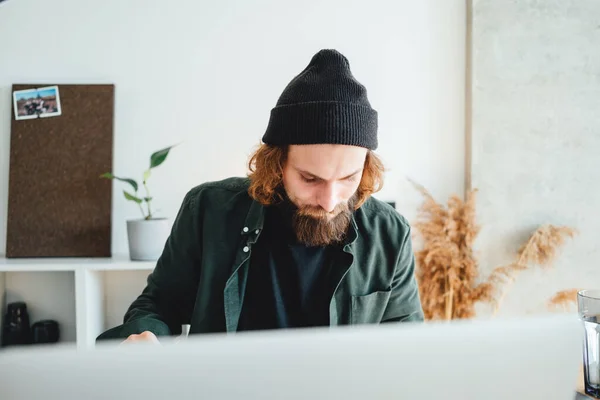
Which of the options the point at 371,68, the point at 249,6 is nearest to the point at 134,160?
the point at 249,6

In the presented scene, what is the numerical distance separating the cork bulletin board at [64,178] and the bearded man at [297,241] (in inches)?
44.8

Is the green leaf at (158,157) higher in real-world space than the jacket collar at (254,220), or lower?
higher

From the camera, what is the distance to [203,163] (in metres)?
2.48

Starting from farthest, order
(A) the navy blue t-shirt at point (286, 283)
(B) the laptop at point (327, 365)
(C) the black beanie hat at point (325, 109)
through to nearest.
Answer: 1. (A) the navy blue t-shirt at point (286, 283)
2. (C) the black beanie hat at point (325, 109)
3. (B) the laptop at point (327, 365)

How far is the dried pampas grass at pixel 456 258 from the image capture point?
8.04 feet

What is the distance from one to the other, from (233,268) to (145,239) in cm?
95

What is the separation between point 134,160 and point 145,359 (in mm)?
2213

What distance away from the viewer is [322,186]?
1.23m

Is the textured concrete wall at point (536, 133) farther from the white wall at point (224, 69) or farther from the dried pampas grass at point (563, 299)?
the white wall at point (224, 69)

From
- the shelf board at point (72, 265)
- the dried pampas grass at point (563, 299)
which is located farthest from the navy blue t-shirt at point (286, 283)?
the dried pampas grass at point (563, 299)

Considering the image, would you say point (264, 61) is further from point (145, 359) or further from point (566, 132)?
point (145, 359)

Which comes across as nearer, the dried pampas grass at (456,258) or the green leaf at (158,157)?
the green leaf at (158,157)

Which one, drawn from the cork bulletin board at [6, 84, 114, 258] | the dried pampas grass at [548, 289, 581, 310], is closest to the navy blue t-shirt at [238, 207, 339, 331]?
the cork bulletin board at [6, 84, 114, 258]

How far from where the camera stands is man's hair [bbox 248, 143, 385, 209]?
4.49ft
